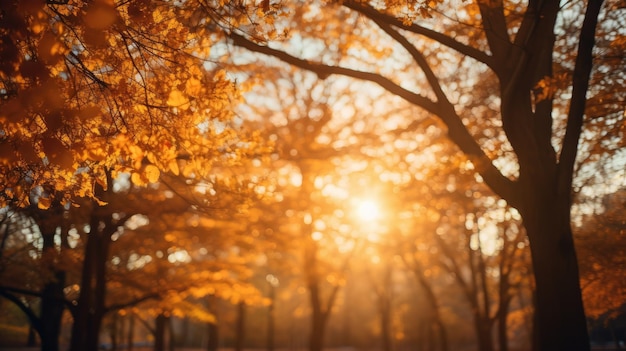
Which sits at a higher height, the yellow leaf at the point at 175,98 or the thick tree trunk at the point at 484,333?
the yellow leaf at the point at 175,98

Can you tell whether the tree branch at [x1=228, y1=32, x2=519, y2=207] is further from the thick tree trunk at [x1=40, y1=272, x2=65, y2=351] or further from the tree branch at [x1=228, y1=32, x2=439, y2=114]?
the thick tree trunk at [x1=40, y1=272, x2=65, y2=351]

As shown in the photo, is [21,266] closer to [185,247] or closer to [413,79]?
[185,247]

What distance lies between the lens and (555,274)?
4.60 meters

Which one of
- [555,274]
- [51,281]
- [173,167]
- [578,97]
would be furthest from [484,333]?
[173,167]

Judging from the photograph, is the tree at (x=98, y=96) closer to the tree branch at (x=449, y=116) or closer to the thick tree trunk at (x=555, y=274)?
the tree branch at (x=449, y=116)

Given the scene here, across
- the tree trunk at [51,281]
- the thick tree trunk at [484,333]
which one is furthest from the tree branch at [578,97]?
the thick tree trunk at [484,333]

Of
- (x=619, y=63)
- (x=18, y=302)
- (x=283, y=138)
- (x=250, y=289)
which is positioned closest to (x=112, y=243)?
(x=18, y=302)

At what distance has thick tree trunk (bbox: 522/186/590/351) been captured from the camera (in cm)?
450

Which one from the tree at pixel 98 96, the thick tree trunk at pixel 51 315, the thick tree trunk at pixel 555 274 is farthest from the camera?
the thick tree trunk at pixel 51 315

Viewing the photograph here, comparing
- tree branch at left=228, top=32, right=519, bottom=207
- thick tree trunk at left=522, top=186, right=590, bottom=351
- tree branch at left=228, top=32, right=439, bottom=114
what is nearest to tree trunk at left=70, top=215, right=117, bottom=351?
tree branch at left=228, top=32, right=439, bottom=114

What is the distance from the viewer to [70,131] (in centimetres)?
373

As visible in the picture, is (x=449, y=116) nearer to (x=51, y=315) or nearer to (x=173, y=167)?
(x=173, y=167)

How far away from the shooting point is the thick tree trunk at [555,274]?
4.50m

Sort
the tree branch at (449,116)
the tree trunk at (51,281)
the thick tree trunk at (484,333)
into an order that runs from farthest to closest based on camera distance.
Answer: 1. the thick tree trunk at (484,333)
2. the tree trunk at (51,281)
3. the tree branch at (449,116)
